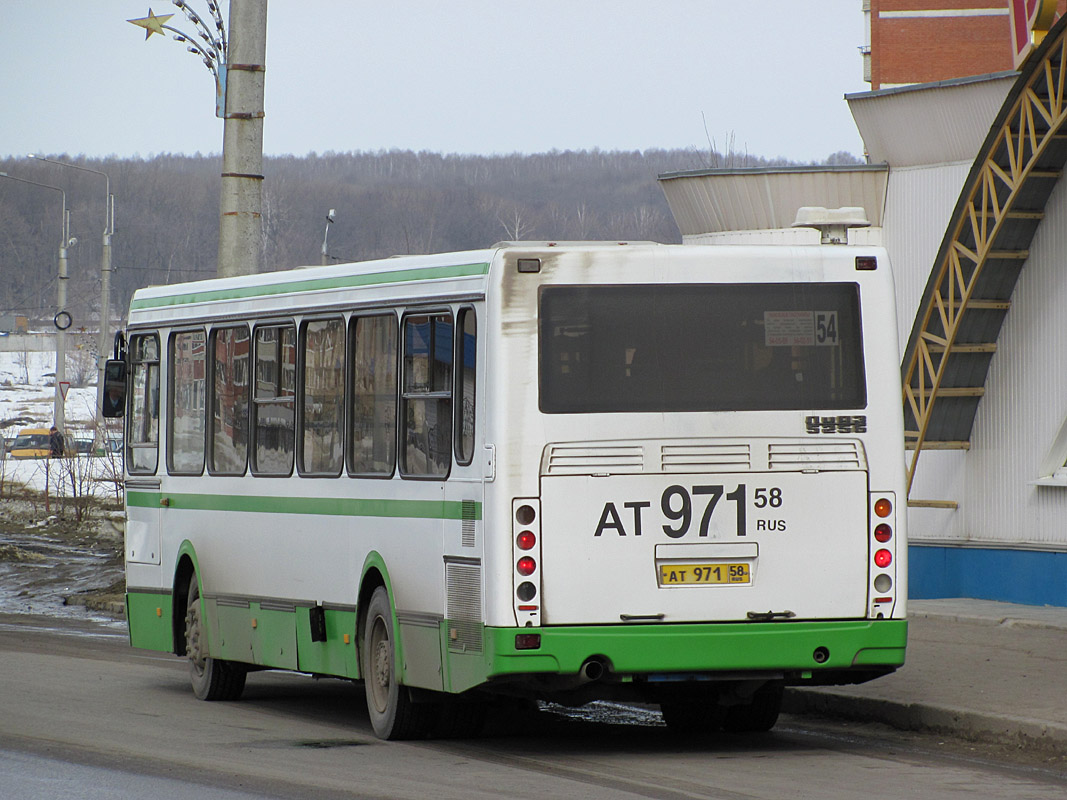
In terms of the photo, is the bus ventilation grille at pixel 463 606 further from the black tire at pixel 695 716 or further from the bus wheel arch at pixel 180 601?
the bus wheel arch at pixel 180 601

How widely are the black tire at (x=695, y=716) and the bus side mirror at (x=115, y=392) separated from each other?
5297 mm

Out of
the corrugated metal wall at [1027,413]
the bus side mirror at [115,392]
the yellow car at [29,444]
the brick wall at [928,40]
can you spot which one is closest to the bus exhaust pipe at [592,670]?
the bus side mirror at [115,392]

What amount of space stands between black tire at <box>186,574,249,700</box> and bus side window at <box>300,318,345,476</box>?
215cm

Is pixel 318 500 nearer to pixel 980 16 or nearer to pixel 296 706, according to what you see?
pixel 296 706

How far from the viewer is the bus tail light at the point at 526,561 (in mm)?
9234

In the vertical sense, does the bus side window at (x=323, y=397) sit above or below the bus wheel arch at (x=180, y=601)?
above

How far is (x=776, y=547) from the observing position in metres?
9.64

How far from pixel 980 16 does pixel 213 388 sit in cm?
2197

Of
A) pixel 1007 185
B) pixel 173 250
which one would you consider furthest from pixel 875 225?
pixel 173 250

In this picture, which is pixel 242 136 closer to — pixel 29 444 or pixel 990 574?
pixel 990 574

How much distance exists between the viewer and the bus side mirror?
1402 centimetres

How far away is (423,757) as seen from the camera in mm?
9648

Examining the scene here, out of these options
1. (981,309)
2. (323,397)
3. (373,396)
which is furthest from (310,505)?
(981,309)

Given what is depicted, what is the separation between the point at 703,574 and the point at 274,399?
3514 millimetres
